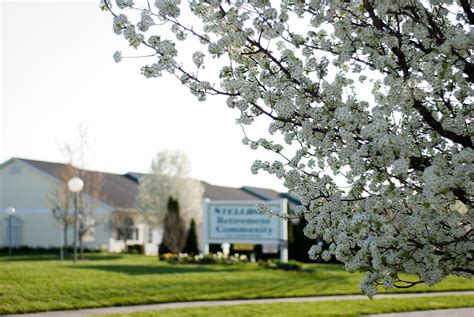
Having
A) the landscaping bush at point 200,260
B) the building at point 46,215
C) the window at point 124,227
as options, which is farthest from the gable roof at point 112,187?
the landscaping bush at point 200,260

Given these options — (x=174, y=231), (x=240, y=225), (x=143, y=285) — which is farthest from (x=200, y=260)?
(x=143, y=285)

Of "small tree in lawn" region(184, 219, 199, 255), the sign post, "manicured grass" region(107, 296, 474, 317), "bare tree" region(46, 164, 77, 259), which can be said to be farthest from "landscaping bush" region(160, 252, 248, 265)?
"manicured grass" region(107, 296, 474, 317)

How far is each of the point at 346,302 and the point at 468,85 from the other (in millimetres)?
9693

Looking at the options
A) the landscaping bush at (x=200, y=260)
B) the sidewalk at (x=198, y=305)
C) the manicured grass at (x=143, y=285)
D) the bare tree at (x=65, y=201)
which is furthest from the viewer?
the bare tree at (x=65, y=201)

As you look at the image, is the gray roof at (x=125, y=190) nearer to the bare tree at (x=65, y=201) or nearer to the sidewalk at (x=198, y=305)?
the bare tree at (x=65, y=201)

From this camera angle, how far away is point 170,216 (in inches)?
1019

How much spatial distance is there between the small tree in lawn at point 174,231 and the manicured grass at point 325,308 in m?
12.6

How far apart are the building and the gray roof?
60 mm

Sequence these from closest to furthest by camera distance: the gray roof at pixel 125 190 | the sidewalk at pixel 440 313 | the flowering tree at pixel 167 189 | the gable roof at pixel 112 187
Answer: the sidewalk at pixel 440 313 → the flowering tree at pixel 167 189 → the gable roof at pixel 112 187 → the gray roof at pixel 125 190

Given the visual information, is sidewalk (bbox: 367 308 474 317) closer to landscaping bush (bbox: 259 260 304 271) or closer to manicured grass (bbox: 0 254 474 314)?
manicured grass (bbox: 0 254 474 314)

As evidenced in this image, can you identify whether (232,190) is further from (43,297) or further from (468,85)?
(468,85)

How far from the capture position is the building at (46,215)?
113ft

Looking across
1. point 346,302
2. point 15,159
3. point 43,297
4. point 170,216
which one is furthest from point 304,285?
point 15,159

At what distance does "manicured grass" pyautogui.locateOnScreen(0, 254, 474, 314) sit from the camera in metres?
12.3
